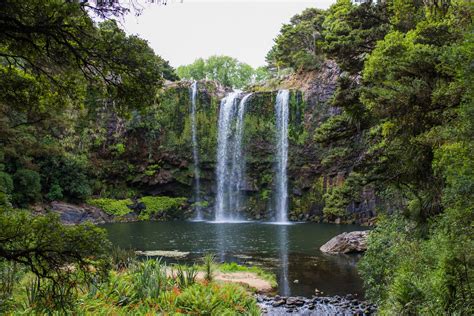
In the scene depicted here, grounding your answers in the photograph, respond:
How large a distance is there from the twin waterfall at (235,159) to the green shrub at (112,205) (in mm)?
6214

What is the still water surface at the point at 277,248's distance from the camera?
12.1 meters

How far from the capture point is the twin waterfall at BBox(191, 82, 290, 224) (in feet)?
112

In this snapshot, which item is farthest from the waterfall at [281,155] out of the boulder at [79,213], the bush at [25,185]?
the bush at [25,185]

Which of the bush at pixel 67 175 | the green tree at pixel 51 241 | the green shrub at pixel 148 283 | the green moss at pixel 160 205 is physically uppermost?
the bush at pixel 67 175

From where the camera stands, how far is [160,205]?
3544 cm

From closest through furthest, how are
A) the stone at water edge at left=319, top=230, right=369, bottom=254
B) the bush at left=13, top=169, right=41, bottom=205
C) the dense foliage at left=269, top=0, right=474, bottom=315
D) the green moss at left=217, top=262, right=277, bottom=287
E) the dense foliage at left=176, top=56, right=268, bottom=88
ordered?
the dense foliage at left=269, top=0, right=474, bottom=315
the green moss at left=217, top=262, right=277, bottom=287
the stone at water edge at left=319, top=230, right=369, bottom=254
the bush at left=13, top=169, right=41, bottom=205
the dense foliage at left=176, top=56, right=268, bottom=88

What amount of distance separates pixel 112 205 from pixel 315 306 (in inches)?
1053

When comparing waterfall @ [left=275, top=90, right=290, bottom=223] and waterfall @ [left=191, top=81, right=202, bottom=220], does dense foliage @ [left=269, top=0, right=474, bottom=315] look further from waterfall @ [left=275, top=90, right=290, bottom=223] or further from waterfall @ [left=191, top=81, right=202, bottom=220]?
waterfall @ [left=191, top=81, right=202, bottom=220]

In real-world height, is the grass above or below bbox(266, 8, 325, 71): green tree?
below

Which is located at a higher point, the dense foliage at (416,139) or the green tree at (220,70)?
the green tree at (220,70)

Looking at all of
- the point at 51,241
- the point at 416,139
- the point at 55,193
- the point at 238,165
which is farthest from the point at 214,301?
the point at 238,165

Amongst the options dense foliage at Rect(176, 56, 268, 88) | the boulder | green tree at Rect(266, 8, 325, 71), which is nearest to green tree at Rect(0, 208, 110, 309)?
the boulder

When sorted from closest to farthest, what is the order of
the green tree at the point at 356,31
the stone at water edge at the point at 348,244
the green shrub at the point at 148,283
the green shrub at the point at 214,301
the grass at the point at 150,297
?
the grass at the point at 150,297 → the green shrub at the point at 214,301 → the green shrub at the point at 148,283 → the green tree at the point at 356,31 → the stone at water edge at the point at 348,244

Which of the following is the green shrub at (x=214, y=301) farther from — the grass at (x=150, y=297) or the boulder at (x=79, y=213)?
the boulder at (x=79, y=213)
